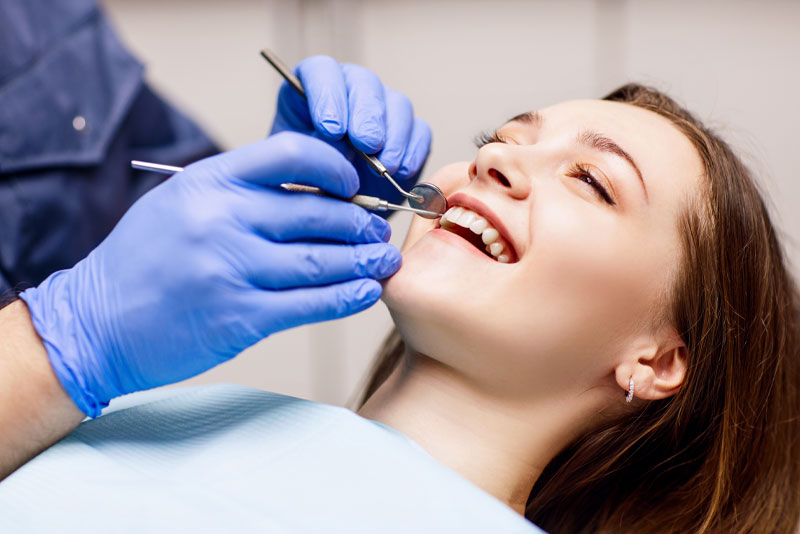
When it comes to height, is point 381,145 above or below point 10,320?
above

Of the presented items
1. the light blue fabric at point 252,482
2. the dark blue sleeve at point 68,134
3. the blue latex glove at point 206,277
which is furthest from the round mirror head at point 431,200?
the dark blue sleeve at point 68,134

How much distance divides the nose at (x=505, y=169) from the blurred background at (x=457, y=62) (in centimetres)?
126

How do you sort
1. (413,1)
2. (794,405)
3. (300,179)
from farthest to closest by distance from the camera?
(413,1) < (794,405) < (300,179)

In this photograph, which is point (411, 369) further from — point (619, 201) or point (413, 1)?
point (413, 1)

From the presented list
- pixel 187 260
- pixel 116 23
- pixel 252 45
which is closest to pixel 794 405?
pixel 187 260

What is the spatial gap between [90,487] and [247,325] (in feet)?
0.97

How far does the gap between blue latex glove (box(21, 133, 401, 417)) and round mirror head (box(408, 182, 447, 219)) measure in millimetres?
114

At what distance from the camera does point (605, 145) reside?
1126 mm

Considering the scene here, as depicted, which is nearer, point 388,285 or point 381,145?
point 388,285

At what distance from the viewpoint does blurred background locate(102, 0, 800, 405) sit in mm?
2340

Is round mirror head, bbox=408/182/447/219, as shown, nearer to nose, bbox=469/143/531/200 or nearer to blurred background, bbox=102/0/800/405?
nose, bbox=469/143/531/200

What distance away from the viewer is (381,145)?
1209mm

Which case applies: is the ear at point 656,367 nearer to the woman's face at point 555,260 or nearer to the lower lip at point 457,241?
the woman's face at point 555,260

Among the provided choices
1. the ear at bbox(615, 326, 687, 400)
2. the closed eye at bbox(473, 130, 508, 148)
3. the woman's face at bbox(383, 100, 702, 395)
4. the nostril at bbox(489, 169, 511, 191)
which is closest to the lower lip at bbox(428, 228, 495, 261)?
the woman's face at bbox(383, 100, 702, 395)
